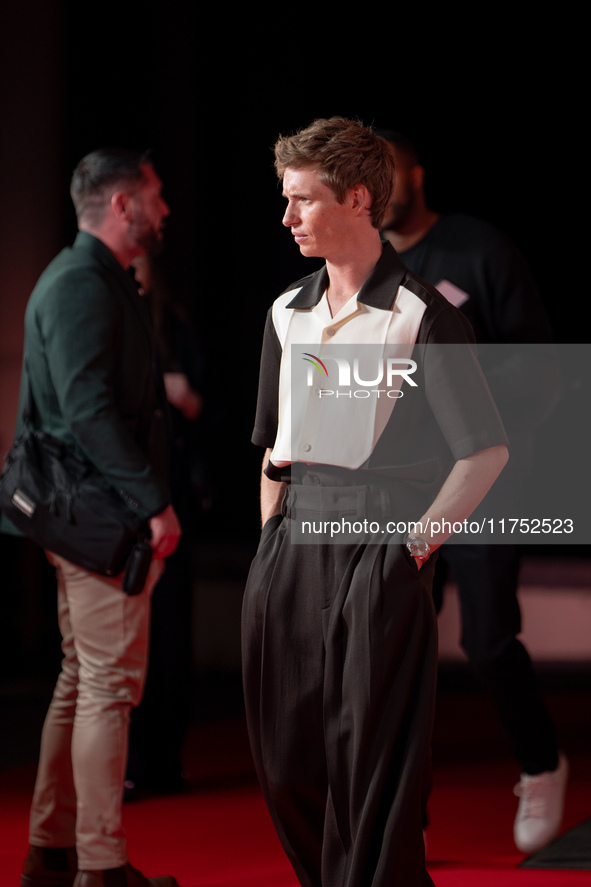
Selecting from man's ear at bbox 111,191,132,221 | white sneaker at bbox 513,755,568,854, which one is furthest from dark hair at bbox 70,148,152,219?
white sneaker at bbox 513,755,568,854

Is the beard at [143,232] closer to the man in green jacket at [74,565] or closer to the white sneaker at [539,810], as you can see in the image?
the man in green jacket at [74,565]

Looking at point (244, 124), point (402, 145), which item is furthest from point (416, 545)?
point (244, 124)

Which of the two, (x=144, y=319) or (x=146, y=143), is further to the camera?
(x=146, y=143)

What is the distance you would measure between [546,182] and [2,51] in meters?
2.75

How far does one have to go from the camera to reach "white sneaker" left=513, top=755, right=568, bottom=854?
275 cm

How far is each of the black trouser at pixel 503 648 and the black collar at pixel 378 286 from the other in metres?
1.03

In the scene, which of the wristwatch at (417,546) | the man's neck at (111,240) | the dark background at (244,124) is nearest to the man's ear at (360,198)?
the wristwatch at (417,546)

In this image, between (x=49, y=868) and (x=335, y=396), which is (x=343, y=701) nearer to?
(x=335, y=396)

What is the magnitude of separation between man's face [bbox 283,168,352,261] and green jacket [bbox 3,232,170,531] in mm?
668

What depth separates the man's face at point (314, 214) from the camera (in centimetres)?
189

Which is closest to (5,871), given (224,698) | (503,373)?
(503,373)

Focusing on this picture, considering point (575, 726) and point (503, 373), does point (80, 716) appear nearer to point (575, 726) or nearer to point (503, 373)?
point (503, 373)

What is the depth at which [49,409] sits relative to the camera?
2496mm

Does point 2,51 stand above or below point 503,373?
above
